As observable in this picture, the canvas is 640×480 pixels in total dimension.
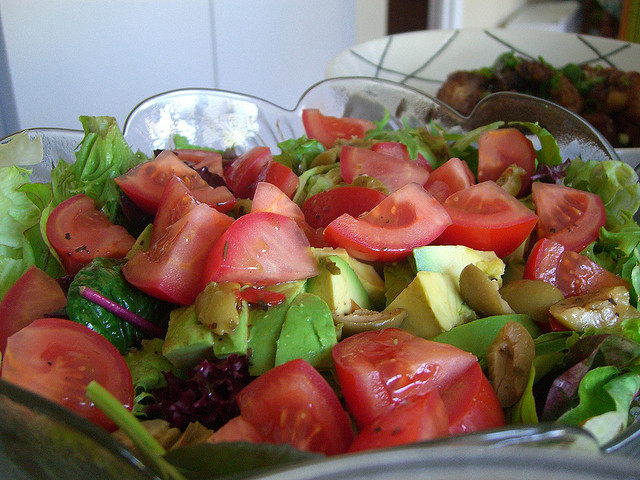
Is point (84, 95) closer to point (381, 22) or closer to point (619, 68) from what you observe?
point (619, 68)

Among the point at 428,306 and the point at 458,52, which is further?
the point at 458,52

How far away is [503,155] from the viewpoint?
37.0 inches

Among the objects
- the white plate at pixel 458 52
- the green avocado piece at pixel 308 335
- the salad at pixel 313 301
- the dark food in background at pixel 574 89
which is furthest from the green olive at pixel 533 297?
the white plate at pixel 458 52

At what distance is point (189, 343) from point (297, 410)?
0.14m

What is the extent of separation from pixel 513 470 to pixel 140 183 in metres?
0.63

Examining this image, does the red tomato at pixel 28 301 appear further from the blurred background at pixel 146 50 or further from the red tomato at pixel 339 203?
the blurred background at pixel 146 50

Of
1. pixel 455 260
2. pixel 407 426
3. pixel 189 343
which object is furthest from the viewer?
pixel 455 260

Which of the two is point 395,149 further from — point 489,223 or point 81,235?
point 81,235

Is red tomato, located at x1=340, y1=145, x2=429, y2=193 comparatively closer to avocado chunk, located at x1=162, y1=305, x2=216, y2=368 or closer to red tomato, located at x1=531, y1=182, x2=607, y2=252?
red tomato, located at x1=531, y1=182, x2=607, y2=252

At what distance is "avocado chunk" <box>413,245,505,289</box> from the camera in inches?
26.0

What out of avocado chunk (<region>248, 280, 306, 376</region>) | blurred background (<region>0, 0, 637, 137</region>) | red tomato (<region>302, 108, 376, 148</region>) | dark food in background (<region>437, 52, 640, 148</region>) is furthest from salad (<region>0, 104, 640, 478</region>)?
blurred background (<region>0, 0, 637, 137</region>)

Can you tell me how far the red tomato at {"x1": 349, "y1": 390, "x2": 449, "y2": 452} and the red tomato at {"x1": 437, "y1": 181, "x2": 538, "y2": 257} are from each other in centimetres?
30

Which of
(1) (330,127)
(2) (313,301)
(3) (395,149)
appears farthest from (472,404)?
(1) (330,127)

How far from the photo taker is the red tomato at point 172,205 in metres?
0.70
